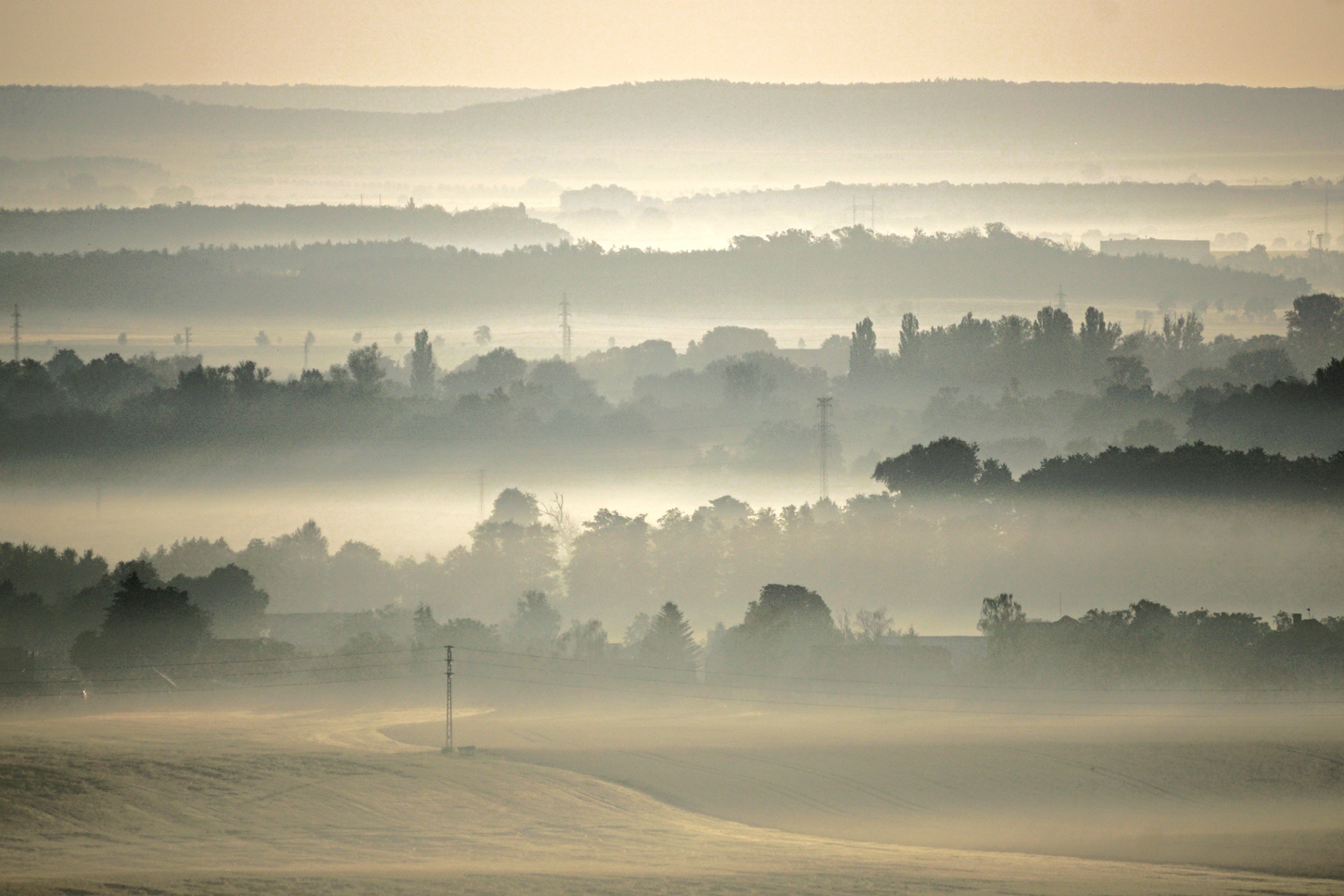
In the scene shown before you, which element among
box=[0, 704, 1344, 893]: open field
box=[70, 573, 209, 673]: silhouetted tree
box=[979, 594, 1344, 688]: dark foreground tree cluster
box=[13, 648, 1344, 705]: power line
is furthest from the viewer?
box=[70, 573, 209, 673]: silhouetted tree

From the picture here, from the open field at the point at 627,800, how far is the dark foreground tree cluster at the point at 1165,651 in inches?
543

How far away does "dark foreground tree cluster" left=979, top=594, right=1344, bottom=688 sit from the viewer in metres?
147

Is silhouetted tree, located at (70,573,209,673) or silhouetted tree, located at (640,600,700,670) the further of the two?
silhouetted tree, located at (640,600,700,670)

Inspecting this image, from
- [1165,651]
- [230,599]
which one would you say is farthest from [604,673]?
[1165,651]

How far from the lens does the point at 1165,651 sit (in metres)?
149

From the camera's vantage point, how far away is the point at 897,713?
13975 cm

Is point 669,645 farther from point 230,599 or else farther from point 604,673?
point 230,599

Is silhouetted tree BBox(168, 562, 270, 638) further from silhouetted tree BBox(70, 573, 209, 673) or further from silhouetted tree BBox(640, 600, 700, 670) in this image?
silhouetted tree BBox(640, 600, 700, 670)

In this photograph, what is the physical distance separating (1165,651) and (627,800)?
229 feet

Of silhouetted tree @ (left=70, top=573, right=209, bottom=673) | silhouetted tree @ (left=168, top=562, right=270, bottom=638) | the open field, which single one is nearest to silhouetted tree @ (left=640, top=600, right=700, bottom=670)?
the open field

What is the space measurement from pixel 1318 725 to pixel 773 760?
4581cm

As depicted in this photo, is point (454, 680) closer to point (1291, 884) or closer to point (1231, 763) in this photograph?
point (1231, 763)

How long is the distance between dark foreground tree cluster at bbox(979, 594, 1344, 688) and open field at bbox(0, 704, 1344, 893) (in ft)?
45.2

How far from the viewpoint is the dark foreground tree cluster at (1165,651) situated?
5802 inches
